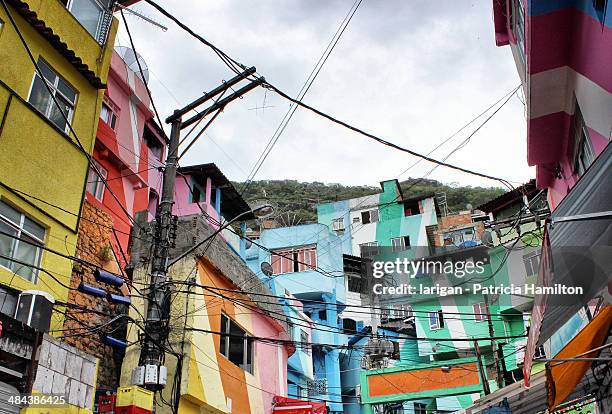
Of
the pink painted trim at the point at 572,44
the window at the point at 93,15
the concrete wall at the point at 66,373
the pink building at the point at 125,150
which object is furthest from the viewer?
the pink building at the point at 125,150

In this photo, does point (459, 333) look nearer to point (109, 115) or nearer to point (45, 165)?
point (109, 115)

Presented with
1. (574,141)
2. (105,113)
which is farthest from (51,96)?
(105,113)

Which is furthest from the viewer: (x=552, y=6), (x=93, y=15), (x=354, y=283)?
(x=354, y=283)

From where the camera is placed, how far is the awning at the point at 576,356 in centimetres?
743

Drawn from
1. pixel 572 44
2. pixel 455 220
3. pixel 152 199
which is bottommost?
pixel 572 44

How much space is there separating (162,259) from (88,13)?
8080 millimetres

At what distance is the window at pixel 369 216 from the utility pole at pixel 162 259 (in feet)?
132

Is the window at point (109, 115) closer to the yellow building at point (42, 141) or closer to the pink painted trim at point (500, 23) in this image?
the yellow building at point (42, 141)

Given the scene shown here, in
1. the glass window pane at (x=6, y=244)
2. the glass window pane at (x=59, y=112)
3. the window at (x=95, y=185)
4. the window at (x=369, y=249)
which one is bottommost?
the glass window pane at (x=6, y=244)

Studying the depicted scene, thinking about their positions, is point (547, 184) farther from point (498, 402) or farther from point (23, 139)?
point (23, 139)

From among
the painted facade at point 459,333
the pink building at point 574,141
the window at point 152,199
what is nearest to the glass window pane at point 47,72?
the pink building at point 574,141

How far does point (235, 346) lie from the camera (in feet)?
52.3

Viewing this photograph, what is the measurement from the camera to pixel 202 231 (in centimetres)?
1494

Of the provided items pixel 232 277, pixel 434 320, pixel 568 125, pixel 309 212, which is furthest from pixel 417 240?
pixel 568 125
